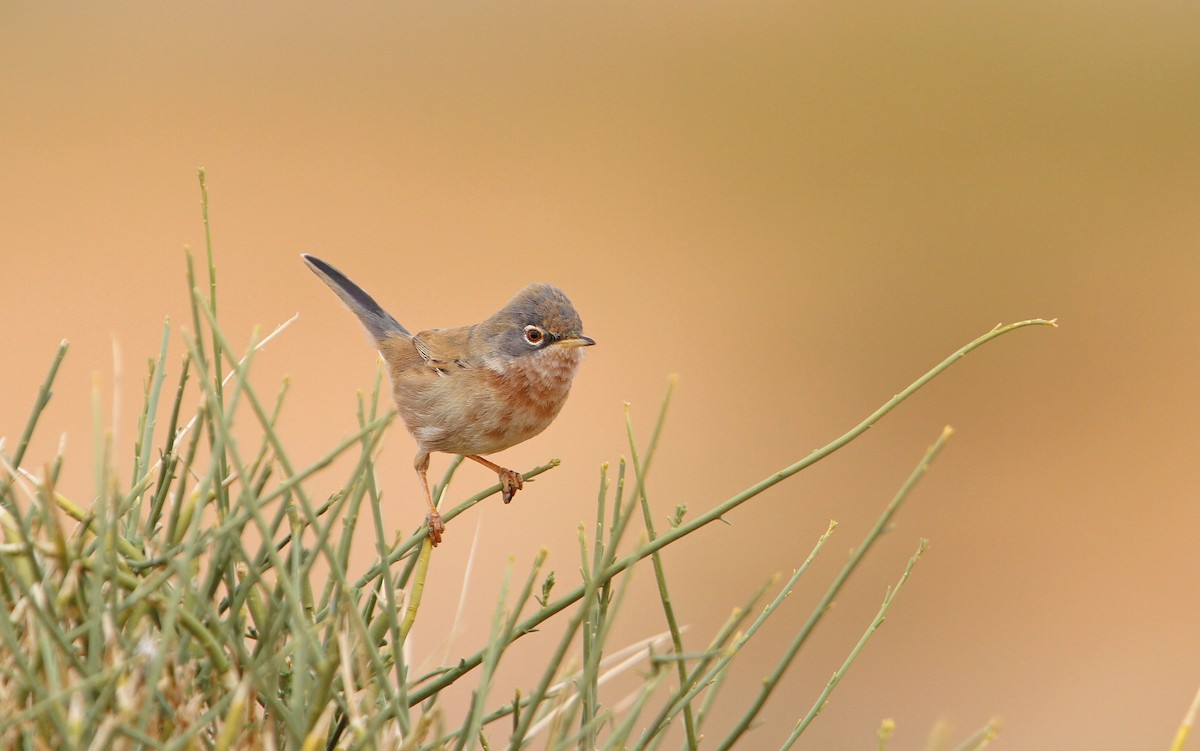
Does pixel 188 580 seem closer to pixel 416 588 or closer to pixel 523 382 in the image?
pixel 416 588

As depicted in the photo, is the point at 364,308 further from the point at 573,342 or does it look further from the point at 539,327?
the point at 573,342

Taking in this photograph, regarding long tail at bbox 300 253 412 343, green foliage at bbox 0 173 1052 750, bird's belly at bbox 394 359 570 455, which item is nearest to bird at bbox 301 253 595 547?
bird's belly at bbox 394 359 570 455

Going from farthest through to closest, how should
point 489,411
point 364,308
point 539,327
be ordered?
1. point 364,308
2. point 539,327
3. point 489,411

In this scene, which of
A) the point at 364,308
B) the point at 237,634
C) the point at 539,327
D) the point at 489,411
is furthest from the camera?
the point at 364,308

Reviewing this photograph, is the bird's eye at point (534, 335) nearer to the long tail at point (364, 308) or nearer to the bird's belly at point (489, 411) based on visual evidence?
the bird's belly at point (489, 411)

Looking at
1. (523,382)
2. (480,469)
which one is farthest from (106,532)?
(480,469)

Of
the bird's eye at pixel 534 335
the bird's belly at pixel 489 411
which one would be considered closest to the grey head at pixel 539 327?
the bird's eye at pixel 534 335

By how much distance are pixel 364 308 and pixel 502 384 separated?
1.31 m

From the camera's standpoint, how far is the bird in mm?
3559

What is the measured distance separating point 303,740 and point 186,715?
0.65 feet

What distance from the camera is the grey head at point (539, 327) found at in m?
3.66

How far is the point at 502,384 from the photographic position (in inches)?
141

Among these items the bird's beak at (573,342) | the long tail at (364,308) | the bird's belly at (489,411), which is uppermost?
the long tail at (364,308)

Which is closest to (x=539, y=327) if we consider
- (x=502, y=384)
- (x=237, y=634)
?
(x=502, y=384)
